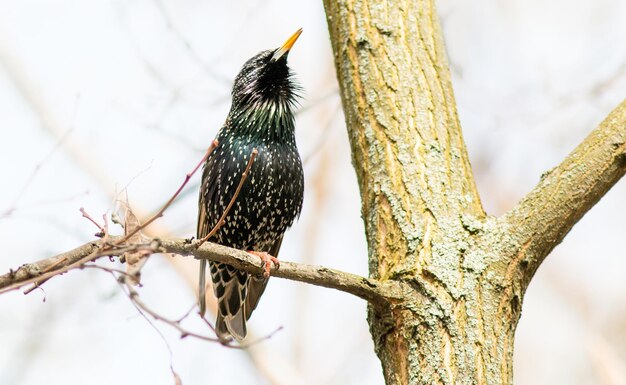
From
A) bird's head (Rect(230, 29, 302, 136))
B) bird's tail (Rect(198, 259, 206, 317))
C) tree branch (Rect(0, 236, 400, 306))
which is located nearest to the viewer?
tree branch (Rect(0, 236, 400, 306))

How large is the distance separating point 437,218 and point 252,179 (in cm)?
154

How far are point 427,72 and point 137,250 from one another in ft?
6.96

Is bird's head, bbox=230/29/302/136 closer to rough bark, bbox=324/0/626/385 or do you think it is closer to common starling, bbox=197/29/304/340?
common starling, bbox=197/29/304/340

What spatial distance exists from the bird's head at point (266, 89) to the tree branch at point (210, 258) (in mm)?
1925

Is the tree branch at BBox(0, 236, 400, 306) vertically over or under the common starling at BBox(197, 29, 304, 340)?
under

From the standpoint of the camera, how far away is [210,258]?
302cm

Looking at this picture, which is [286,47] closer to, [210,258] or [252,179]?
[252,179]

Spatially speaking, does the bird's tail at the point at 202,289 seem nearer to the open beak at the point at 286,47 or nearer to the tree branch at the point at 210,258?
the open beak at the point at 286,47


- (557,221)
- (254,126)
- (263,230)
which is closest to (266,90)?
(254,126)

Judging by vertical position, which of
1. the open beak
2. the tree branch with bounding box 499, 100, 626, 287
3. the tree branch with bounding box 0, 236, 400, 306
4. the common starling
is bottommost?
the tree branch with bounding box 0, 236, 400, 306

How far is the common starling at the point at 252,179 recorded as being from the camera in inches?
189

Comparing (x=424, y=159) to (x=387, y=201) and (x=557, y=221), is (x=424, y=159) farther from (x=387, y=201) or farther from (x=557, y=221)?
(x=557, y=221)

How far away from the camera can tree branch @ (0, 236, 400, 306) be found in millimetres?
2357

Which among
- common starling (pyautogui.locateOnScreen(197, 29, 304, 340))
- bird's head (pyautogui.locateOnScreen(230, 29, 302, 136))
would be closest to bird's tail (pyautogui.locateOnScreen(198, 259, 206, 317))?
common starling (pyautogui.locateOnScreen(197, 29, 304, 340))
